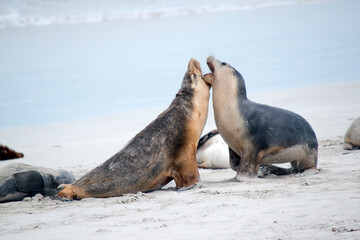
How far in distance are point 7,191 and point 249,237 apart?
320cm

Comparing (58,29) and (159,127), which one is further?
(58,29)

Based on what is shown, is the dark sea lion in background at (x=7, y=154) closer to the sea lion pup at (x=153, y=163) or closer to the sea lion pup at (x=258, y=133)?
the sea lion pup at (x=153, y=163)

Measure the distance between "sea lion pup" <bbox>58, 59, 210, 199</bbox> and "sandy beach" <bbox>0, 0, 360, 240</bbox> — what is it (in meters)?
0.20

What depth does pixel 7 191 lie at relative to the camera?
20.3 feet

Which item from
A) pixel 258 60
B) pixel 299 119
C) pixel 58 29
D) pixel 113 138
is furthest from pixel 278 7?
pixel 299 119

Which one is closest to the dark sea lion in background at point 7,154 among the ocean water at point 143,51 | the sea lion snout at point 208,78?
the ocean water at point 143,51

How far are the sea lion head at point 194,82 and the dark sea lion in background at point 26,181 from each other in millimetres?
1669

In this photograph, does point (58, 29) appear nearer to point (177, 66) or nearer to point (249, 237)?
point (177, 66)

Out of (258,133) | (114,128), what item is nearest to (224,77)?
(258,133)

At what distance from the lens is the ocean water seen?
1518 cm

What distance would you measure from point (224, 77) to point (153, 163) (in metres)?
1.32

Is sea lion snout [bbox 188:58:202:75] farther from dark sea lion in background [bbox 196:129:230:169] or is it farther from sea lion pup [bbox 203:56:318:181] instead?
dark sea lion in background [bbox 196:129:230:169]

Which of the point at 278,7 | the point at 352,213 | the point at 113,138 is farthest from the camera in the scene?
the point at 278,7

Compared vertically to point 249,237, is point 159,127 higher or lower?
higher
